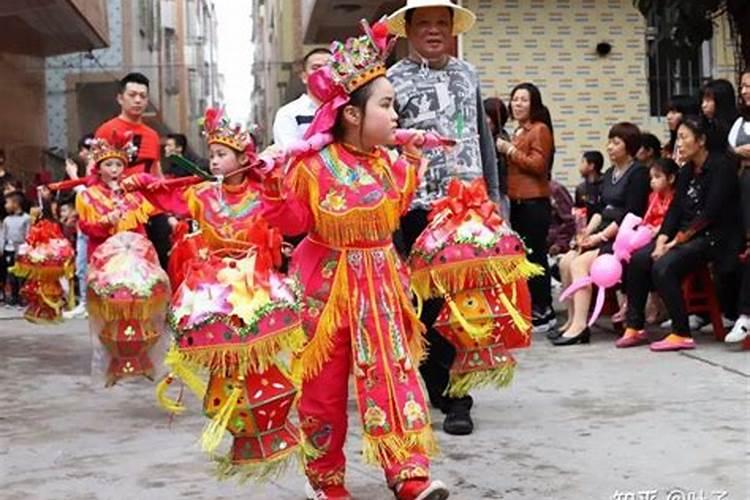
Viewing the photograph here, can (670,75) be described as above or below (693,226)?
above

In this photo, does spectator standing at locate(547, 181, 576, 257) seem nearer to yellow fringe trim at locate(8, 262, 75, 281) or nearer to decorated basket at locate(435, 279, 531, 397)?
yellow fringe trim at locate(8, 262, 75, 281)

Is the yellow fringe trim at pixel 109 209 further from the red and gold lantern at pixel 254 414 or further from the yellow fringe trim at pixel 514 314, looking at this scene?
the red and gold lantern at pixel 254 414

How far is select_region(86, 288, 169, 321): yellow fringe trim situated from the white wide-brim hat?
203cm

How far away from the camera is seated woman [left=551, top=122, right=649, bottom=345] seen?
7.71 m

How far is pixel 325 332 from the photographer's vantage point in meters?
3.87

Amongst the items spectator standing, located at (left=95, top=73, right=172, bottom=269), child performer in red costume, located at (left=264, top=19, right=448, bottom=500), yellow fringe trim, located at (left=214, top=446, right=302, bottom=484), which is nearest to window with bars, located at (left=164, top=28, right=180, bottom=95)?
spectator standing, located at (left=95, top=73, right=172, bottom=269)

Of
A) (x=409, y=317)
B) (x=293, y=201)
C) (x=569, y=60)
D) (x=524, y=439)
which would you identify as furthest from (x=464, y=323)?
(x=569, y=60)

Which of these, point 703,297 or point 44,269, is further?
point 44,269

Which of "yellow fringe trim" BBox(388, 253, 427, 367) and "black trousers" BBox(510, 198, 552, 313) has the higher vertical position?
"black trousers" BBox(510, 198, 552, 313)

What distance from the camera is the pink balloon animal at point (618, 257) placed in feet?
24.7

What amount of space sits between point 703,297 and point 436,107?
9.76 feet

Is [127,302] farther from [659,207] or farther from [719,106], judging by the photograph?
[719,106]

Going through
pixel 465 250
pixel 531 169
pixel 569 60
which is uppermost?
pixel 569 60

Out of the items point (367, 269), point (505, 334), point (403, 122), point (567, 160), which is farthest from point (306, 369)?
point (567, 160)
